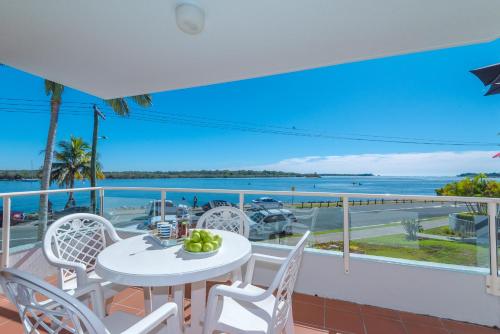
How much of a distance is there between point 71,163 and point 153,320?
62.6ft

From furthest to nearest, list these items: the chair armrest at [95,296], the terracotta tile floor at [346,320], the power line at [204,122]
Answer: the power line at [204,122] → the terracotta tile floor at [346,320] → the chair armrest at [95,296]

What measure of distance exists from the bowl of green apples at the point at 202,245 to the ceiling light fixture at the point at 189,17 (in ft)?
4.46

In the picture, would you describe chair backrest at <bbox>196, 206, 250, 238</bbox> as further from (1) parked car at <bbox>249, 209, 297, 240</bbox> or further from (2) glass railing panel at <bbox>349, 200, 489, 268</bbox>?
(2) glass railing panel at <bbox>349, 200, 489, 268</bbox>

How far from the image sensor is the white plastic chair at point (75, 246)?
1591mm

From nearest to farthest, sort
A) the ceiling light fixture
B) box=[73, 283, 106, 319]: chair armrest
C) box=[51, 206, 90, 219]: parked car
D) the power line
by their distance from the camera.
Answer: box=[73, 283, 106, 319]: chair armrest, the ceiling light fixture, box=[51, 206, 90, 219]: parked car, the power line

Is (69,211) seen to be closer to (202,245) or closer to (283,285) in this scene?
(202,245)

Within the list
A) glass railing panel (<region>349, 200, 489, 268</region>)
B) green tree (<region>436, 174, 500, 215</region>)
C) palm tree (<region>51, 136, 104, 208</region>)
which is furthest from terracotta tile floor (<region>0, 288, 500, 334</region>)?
palm tree (<region>51, 136, 104, 208</region>)

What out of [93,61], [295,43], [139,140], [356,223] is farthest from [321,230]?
[139,140]

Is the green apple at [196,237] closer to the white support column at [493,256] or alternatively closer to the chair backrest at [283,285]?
the chair backrest at [283,285]

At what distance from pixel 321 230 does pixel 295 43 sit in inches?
73.7

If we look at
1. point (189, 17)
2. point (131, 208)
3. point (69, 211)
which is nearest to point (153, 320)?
point (189, 17)

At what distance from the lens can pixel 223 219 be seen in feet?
8.33

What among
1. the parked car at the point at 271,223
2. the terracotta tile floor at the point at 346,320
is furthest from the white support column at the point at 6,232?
the parked car at the point at 271,223

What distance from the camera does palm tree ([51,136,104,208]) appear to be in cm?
1611
